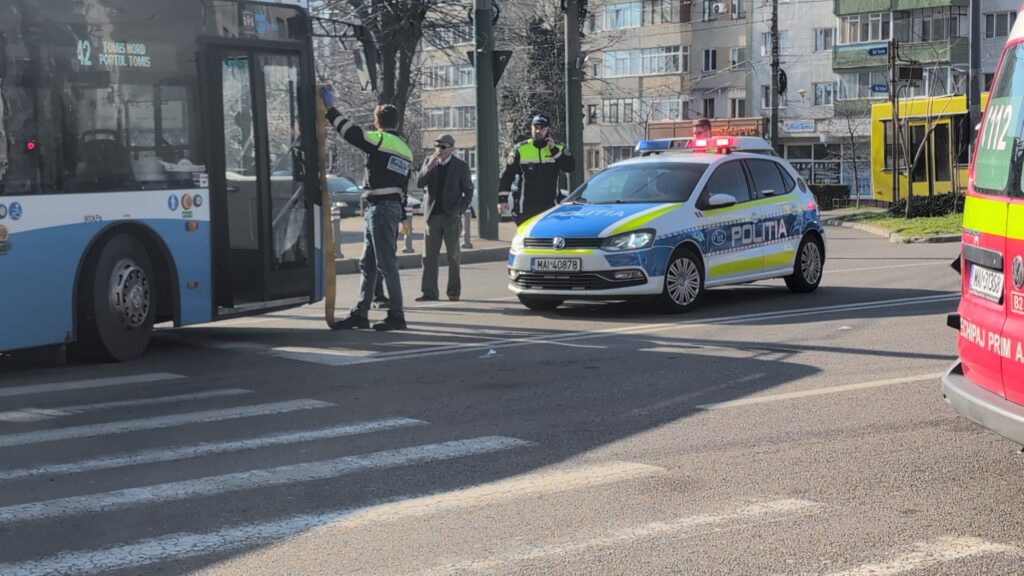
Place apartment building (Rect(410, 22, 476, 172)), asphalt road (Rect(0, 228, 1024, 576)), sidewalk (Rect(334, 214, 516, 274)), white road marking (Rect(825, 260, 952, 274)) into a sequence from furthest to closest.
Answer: apartment building (Rect(410, 22, 476, 172))
sidewalk (Rect(334, 214, 516, 274))
white road marking (Rect(825, 260, 952, 274))
asphalt road (Rect(0, 228, 1024, 576))

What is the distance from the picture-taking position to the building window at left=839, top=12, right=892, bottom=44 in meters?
66.8

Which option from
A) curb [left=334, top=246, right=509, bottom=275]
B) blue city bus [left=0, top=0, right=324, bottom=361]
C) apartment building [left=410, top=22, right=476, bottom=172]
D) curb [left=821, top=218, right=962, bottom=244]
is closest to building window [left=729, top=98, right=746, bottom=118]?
apartment building [left=410, top=22, right=476, bottom=172]

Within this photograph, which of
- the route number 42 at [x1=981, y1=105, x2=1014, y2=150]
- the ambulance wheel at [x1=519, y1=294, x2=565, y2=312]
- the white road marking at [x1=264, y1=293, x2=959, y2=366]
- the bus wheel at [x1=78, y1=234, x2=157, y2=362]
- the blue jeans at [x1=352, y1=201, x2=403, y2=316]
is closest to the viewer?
the route number 42 at [x1=981, y1=105, x2=1014, y2=150]

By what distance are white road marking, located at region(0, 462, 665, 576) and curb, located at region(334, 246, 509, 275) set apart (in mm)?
14740

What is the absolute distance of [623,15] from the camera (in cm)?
7962

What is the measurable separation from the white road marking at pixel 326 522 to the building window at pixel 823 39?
67.0m

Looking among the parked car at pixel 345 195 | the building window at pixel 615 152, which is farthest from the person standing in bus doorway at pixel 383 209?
the building window at pixel 615 152

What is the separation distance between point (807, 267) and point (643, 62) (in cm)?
6417

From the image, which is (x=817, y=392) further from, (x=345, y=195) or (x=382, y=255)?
(x=345, y=195)

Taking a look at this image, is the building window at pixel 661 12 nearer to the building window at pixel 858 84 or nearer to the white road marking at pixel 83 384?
the building window at pixel 858 84

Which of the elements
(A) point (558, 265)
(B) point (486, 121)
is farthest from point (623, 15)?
(A) point (558, 265)

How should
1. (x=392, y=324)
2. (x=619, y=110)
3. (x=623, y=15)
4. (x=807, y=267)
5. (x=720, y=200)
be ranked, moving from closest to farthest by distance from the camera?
(x=392, y=324)
(x=720, y=200)
(x=807, y=267)
(x=623, y=15)
(x=619, y=110)

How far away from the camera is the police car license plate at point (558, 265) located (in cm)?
1365

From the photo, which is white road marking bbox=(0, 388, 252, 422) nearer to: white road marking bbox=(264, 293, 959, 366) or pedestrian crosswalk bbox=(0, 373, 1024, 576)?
pedestrian crosswalk bbox=(0, 373, 1024, 576)
